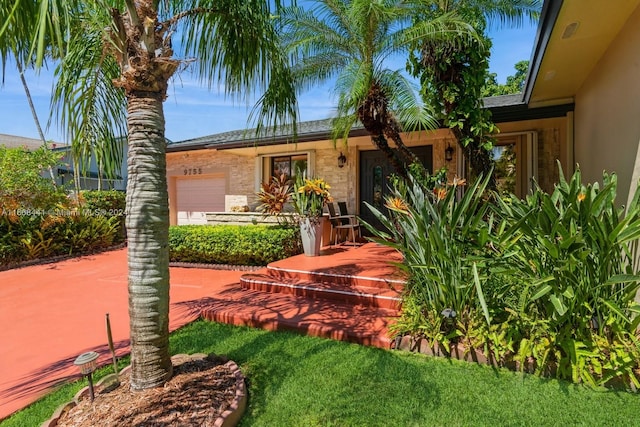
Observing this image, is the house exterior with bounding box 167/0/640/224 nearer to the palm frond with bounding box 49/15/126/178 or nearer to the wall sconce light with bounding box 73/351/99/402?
the palm frond with bounding box 49/15/126/178

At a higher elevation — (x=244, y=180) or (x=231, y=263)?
(x=244, y=180)

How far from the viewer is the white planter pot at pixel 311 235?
25.6 ft

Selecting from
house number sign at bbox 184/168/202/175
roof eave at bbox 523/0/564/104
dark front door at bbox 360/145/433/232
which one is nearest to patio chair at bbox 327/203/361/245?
dark front door at bbox 360/145/433/232

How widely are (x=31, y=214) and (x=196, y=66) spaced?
33.6 feet

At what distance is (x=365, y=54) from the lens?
21.4 feet

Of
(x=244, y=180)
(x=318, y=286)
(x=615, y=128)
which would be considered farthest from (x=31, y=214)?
(x=615, y=128)

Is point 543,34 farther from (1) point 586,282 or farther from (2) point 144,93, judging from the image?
(2) point 144,93

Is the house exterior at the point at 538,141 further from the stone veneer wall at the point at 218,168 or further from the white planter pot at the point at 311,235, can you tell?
the white planter pot at the point at 311,235

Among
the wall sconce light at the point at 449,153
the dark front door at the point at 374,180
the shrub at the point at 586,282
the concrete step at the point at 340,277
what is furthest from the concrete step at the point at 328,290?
the wall sconce light at the point at 449,153

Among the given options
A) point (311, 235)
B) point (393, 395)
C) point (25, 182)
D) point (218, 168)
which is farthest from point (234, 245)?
point (25, 182)

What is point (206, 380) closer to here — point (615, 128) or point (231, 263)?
point (231, 263)

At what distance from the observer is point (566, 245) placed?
3094 millimetres

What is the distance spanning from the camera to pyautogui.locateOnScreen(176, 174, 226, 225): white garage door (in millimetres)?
13875

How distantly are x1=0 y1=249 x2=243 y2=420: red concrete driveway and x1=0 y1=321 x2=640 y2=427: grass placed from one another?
539 millimetres
